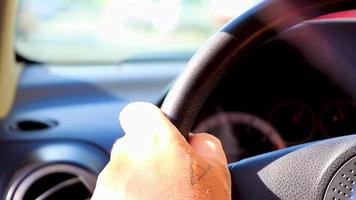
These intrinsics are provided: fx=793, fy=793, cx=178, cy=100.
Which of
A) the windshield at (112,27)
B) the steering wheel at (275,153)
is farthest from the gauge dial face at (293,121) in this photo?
the steering wheel at (275,153)

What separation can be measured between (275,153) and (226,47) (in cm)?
16

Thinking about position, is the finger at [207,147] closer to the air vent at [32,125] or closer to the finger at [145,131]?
the finger at [145,131]

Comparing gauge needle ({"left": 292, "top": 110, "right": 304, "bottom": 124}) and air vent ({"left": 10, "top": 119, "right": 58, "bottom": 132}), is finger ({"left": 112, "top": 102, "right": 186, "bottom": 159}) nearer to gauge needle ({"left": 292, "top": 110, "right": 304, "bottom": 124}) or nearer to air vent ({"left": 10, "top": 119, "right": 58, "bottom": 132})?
air vent ({"left": 10, "top": 119, "right": 58, "bottom": 132})

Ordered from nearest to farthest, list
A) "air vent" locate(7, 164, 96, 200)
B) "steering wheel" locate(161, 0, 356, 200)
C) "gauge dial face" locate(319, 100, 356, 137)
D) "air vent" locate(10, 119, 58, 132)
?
"steering wheel" locate(161, 0, 356, 200)
"air vent" locate(7, 164, 96, 200)
"air vent" locate(10, 119, 58, 132)
"gauge dial face" locate(319, 100, 356, 137)

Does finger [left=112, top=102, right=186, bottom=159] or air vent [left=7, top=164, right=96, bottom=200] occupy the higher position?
finger [left=112, top=102, right=186, bottom=159]

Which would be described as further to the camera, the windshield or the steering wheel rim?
the windshield

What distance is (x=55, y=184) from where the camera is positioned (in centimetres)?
182

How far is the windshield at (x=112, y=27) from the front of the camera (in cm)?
243

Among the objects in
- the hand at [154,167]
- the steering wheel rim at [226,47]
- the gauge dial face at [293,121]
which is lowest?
the gauge dial face at [293,121]

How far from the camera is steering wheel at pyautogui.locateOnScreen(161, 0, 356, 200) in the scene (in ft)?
3.23

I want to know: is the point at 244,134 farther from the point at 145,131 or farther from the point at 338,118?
the point at 145,131

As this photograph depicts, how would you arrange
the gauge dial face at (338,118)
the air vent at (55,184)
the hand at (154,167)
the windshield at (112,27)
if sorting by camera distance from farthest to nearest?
the windshield at (112,27), the gauge dial face at (338,118), the air vent at (55,184), the hand at (154,167)

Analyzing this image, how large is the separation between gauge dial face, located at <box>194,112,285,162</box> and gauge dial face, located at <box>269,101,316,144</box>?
28 mm

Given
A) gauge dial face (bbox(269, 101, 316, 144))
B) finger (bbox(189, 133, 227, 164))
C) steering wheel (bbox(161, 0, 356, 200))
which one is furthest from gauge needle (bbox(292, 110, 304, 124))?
finger (bbox(189, 133, 227, 164))
